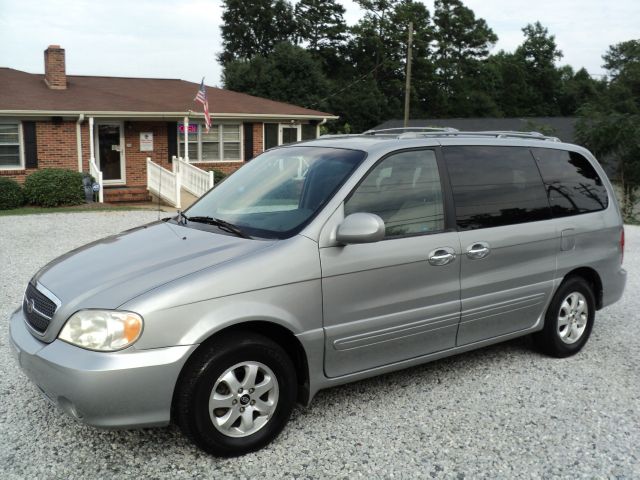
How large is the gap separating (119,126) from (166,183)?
365 cm

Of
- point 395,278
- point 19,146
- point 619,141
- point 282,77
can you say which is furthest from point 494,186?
point 282,77

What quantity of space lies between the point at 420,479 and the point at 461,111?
62.7 meters

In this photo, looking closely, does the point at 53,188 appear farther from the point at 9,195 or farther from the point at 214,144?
the point at 214,144

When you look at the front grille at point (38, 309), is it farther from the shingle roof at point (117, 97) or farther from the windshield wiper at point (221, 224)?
the shingle roof at point (117, 97)

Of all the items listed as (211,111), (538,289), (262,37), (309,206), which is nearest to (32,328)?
(309,206)

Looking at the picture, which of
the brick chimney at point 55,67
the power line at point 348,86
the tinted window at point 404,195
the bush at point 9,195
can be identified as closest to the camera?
the tinted window at point 404,195

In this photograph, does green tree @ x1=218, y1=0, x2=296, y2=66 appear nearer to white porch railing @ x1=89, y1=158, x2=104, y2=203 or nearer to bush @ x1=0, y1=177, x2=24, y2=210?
white porch railing @ x1=89, y1=158, x2=104, y2=203

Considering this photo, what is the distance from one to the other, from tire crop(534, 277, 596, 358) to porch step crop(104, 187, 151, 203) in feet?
56.0

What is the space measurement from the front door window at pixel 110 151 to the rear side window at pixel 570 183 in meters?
18.1

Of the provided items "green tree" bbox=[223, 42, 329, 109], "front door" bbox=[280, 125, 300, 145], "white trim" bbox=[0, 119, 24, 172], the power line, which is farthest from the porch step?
the power line

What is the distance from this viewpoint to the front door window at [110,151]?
2070cm

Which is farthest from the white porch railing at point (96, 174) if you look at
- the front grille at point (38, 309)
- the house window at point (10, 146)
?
the front grille at point (38, 309)

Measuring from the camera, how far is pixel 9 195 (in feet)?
55.9

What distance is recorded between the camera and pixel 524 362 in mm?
5086
